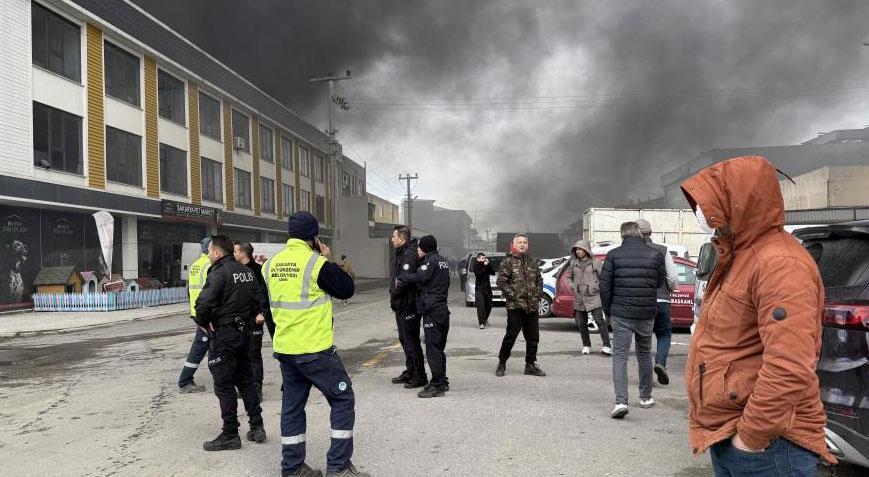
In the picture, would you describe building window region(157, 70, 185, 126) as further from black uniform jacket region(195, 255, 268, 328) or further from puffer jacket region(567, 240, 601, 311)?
black uniform jacket region(195, 255, 268, 328)

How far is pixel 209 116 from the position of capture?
30.4 metres

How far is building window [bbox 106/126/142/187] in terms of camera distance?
2223 cm

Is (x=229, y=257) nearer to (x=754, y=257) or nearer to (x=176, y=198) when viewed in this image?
(x=754, y=257)

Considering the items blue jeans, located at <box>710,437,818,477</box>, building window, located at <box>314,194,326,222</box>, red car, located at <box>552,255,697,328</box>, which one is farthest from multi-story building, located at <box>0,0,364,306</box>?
blue jeans, located at <box>710,437,818,477</box>

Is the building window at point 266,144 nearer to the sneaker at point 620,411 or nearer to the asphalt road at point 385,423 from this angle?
the asphalt road at point 385,423

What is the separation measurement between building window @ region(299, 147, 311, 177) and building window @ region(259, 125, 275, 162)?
5123mm

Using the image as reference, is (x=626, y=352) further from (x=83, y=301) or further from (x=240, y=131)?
(x=240, y=131)

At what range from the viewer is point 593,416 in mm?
5410

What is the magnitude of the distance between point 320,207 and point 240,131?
560 inches

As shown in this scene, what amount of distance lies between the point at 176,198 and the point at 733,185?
27.4 metres

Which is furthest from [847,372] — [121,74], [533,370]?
[121,74]

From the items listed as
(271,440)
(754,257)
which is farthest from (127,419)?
(754,257)

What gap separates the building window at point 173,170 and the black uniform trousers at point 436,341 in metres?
22.2

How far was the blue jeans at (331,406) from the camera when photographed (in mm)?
3922
